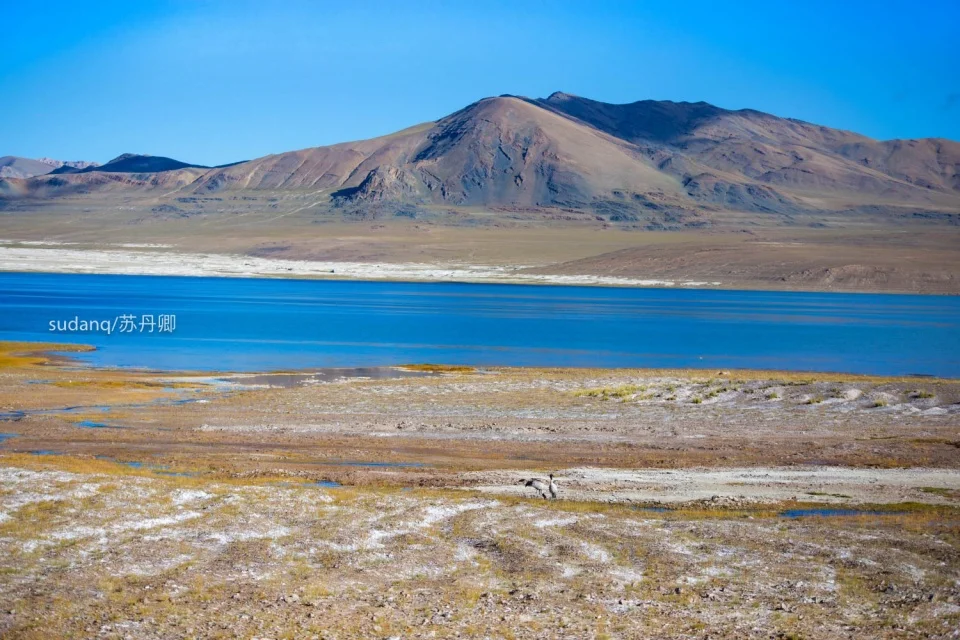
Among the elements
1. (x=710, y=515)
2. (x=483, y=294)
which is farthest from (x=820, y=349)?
(x=483, y=294)

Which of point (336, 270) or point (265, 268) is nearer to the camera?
point (336, 270)

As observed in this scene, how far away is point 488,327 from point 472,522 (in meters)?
48.4

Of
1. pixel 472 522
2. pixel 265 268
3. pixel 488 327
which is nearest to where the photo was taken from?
pixel 472 522

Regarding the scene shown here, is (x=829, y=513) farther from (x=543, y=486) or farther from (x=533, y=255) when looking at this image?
(x=533, y=255)

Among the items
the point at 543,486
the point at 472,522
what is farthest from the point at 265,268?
the point at 472,522

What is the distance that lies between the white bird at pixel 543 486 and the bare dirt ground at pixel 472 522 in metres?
0.32

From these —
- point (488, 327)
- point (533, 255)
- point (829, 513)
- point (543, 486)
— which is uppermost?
point (533, 255)

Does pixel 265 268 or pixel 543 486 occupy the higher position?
pixel 265 268

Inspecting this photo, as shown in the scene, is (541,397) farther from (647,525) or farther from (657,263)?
(657,263)

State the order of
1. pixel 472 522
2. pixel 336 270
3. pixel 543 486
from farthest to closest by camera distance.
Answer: pixel 336 270, pixel 543 486, pixel 472 522

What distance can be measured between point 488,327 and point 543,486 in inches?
1789

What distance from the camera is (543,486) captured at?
1781 centimetres

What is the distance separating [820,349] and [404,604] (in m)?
45.5

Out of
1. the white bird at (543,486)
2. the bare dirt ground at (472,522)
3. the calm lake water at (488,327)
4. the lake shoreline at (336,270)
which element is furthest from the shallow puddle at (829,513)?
the lake shoreline at (336,270)
